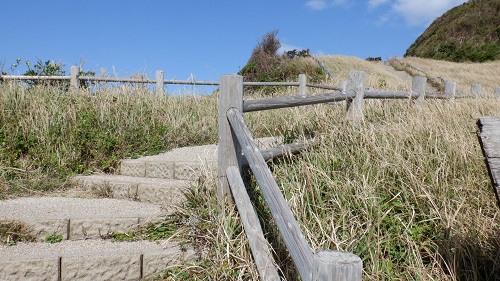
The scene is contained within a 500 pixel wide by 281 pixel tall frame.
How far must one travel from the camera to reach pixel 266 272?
2.94 meters

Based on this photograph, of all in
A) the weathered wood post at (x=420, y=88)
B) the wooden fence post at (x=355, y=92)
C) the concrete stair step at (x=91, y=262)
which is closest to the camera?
the concrete stair step at (x=91, y=262)

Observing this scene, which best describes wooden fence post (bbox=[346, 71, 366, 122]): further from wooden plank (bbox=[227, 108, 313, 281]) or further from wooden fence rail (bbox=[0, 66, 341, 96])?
wooden fence rail (bbox=[0, 66, 341, 96])

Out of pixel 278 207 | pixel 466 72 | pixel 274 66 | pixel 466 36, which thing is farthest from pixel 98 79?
pixel 466 36

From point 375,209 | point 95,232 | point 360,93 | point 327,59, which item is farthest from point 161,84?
point 327,59

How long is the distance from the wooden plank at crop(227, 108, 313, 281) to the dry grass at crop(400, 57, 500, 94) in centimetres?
2293

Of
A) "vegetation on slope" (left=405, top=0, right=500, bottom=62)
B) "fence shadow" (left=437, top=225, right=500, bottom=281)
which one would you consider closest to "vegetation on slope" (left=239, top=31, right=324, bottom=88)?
"fence shadow" (left=437, top=225, right=500, bottom=281)

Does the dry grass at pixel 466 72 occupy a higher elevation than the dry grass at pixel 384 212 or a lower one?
higher

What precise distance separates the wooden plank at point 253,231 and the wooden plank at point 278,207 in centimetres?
31

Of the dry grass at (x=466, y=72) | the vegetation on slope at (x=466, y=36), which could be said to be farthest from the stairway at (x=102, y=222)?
the vegetation on slope at (x=466, y=36)

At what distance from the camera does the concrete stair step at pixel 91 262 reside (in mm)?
3441

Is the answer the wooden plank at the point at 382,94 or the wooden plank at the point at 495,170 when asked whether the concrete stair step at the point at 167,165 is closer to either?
the wooden plank at the point at 382,94

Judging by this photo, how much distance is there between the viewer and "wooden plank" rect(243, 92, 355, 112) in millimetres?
3886

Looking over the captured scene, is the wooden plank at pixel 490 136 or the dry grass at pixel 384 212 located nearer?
the wooden plank at pixel 490 136

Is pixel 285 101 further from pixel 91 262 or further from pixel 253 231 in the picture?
pixel 91 262
